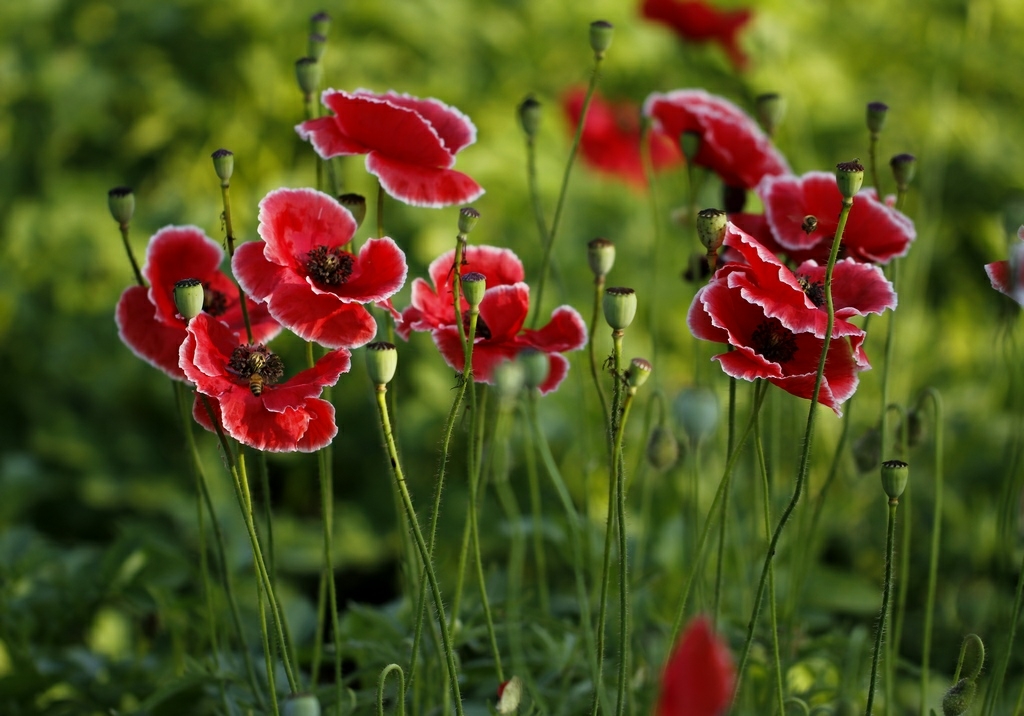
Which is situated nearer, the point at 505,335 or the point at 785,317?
the point at 785,317

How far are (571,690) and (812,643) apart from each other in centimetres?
23

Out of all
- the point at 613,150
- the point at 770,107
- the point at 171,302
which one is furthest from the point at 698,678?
the point at 613,150

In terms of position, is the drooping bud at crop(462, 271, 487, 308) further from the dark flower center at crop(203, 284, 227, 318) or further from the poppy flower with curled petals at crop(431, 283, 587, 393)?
the dark flower center at crop(203, 284, 227, 318)

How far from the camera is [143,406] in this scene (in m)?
2.23

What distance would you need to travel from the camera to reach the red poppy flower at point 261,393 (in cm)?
78

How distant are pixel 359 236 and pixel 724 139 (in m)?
1.23

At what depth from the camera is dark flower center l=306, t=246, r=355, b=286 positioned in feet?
2.77

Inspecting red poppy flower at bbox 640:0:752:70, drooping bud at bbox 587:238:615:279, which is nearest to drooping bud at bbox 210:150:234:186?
drooping bud at bbox 587:238:615:279

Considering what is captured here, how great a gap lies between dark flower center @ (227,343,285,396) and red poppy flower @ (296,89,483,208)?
142mm

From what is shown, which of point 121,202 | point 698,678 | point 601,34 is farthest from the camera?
point 601,34

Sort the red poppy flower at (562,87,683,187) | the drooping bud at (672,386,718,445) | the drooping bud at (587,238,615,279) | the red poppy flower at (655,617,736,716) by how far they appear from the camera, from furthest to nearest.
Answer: the red poppy flower at (562,87,683,187) → the drooping bud at (587,238,615,279) → the drooping bud at (672,386,718,445) → the red poppy flower at (655,617,736,716)

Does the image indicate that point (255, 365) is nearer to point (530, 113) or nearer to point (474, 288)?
point (474, 288)

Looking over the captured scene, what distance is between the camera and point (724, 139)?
104cm

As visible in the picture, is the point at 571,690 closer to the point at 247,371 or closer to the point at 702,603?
the point at 702,603
